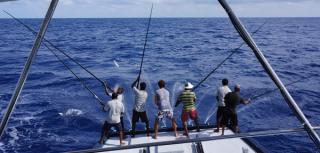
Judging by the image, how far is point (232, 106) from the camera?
1002 cm

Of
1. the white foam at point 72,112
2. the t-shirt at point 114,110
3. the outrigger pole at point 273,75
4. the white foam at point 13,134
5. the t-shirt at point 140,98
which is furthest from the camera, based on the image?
the white foam at point 72,112

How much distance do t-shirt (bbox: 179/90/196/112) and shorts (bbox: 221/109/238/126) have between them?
108 cm

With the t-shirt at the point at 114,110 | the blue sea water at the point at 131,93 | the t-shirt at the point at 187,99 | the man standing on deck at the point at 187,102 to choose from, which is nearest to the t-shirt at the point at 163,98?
the man standing on deck at the point at 187,102

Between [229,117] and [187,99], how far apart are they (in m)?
1.46

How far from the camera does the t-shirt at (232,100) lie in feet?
32.4

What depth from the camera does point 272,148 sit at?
1335cm

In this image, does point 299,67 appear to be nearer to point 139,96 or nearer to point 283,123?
point 283,123

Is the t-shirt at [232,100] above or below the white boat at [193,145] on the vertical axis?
above

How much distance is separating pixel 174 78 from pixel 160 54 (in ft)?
46.5

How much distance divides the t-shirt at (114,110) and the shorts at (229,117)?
3.17 metres

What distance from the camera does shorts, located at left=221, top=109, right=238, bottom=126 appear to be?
10.1m

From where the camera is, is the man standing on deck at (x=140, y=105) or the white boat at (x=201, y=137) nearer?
the white boat at (x=201, y=137)

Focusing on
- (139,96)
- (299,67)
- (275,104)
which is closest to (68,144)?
(139,96)

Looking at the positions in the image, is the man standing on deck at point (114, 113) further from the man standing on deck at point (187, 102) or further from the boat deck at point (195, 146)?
the man standing on deck at point (187, 102)
